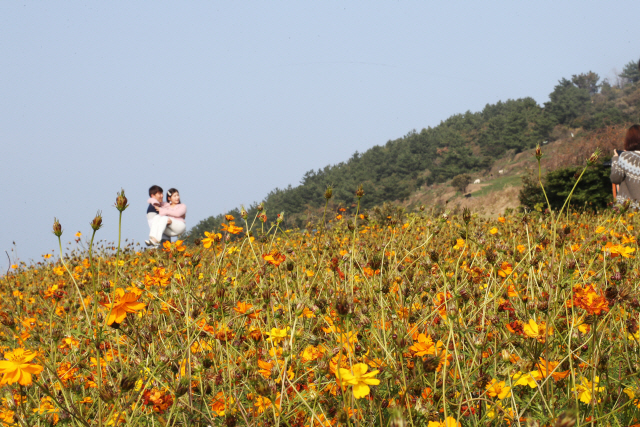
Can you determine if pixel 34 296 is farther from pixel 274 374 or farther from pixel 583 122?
pixel 583 122

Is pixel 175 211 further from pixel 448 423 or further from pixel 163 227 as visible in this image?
pixel 448 423

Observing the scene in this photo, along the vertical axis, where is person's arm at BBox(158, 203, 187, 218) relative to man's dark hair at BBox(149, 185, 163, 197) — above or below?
below

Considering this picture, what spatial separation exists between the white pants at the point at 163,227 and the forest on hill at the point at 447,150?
25.1 metres

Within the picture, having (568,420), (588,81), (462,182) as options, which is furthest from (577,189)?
(588,81)

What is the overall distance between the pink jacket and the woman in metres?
5.99

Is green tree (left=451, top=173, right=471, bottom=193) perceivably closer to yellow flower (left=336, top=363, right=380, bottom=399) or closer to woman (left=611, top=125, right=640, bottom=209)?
woman (left=611, top=125, right=640, bottom=209)

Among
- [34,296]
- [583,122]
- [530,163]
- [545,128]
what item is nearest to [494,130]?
[545,128]

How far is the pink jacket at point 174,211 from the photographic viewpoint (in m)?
7.05

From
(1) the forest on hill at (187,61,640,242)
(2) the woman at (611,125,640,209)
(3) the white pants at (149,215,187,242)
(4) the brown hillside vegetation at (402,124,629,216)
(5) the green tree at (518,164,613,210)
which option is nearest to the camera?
(2) the woman at (611,125,640,209)

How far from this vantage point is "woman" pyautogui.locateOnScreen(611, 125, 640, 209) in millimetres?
5637

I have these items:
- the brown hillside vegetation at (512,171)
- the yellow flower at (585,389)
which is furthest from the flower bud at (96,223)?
the brown hillside vegetation at (512,171)

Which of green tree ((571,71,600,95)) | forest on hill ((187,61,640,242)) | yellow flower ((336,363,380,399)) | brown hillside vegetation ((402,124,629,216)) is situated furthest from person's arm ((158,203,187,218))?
green tree ((571,71,600,95))

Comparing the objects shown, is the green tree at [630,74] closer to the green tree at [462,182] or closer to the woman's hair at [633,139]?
the green tree at [462,182]

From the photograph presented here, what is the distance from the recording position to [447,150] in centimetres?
4306
